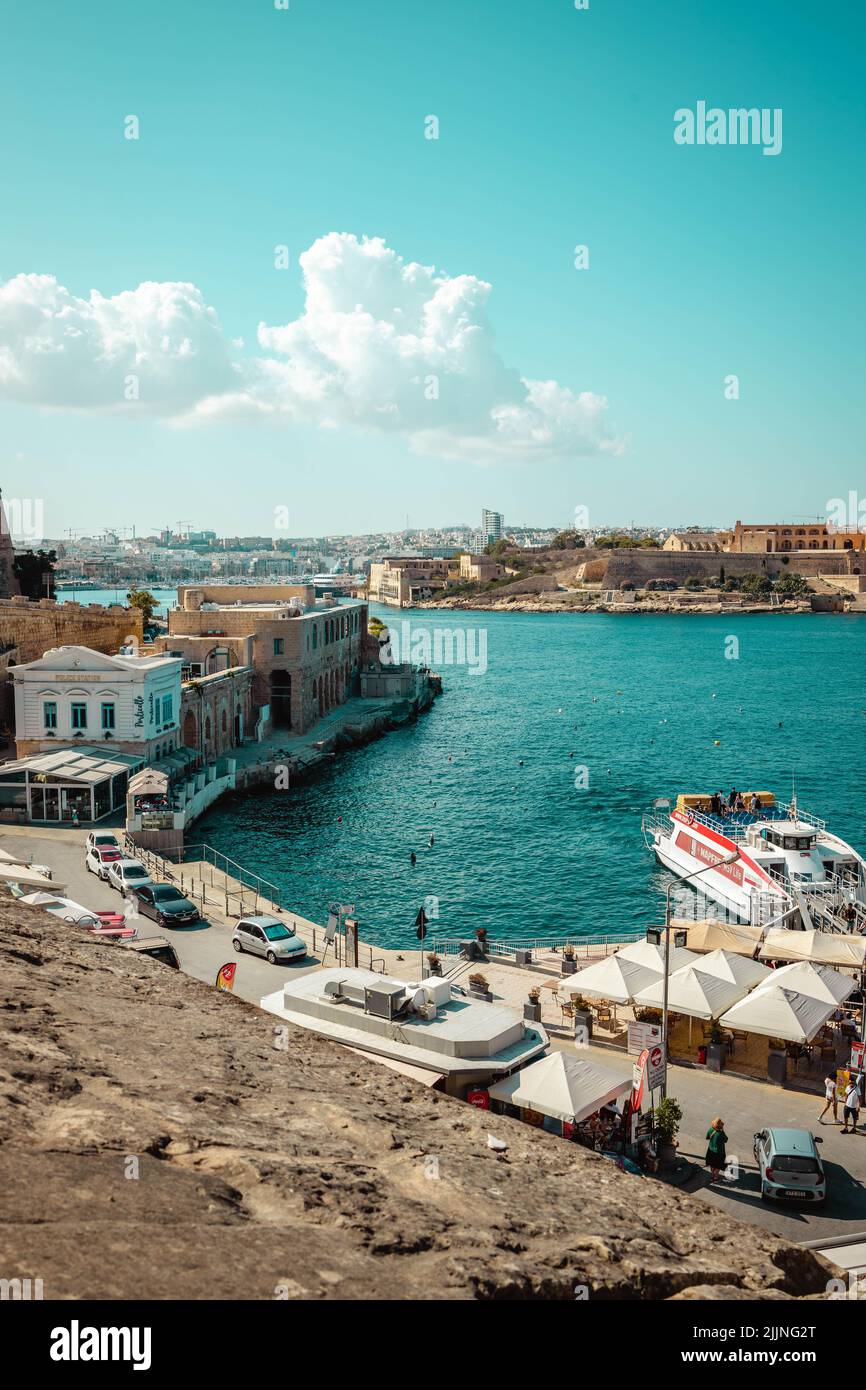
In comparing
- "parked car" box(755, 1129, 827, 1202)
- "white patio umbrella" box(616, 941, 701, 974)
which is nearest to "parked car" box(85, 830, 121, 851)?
"white patio umbrella" box(616, 941, 701, 974)

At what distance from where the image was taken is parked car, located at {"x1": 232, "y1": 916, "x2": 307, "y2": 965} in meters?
24.9

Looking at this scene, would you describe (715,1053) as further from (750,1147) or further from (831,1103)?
(750,1147)

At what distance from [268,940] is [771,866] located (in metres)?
15.6

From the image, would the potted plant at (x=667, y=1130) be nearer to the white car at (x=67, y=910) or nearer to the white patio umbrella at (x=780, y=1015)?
the white patio umbrella at (x=780, y=1015)

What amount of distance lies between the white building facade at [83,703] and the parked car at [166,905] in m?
16.1

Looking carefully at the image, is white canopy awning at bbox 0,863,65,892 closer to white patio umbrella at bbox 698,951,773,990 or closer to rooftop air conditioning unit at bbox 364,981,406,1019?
rooftop air conditioning unit at bbox 364,981,406,1019

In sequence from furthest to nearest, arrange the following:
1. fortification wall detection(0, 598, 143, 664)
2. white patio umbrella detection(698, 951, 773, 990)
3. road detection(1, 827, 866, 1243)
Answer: fortification wall detection(0, 598, 143, 664) < white patio umbrella detection(698, 951, 773, 990) < road detection(1, 827, 866, 1243)

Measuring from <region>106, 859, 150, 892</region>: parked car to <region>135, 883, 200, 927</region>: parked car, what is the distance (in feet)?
2.50

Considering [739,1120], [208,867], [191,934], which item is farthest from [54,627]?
[739,1120]

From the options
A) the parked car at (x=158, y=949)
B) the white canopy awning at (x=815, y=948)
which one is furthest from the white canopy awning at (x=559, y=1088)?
the white canopy awning at (x=815, y=948)

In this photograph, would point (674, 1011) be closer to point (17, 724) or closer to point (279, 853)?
point (279, 853)

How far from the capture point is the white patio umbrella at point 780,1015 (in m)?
18.8

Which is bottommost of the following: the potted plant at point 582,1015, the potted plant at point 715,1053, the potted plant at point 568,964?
the potted plant at point 568,964

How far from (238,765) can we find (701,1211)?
49.3 m
